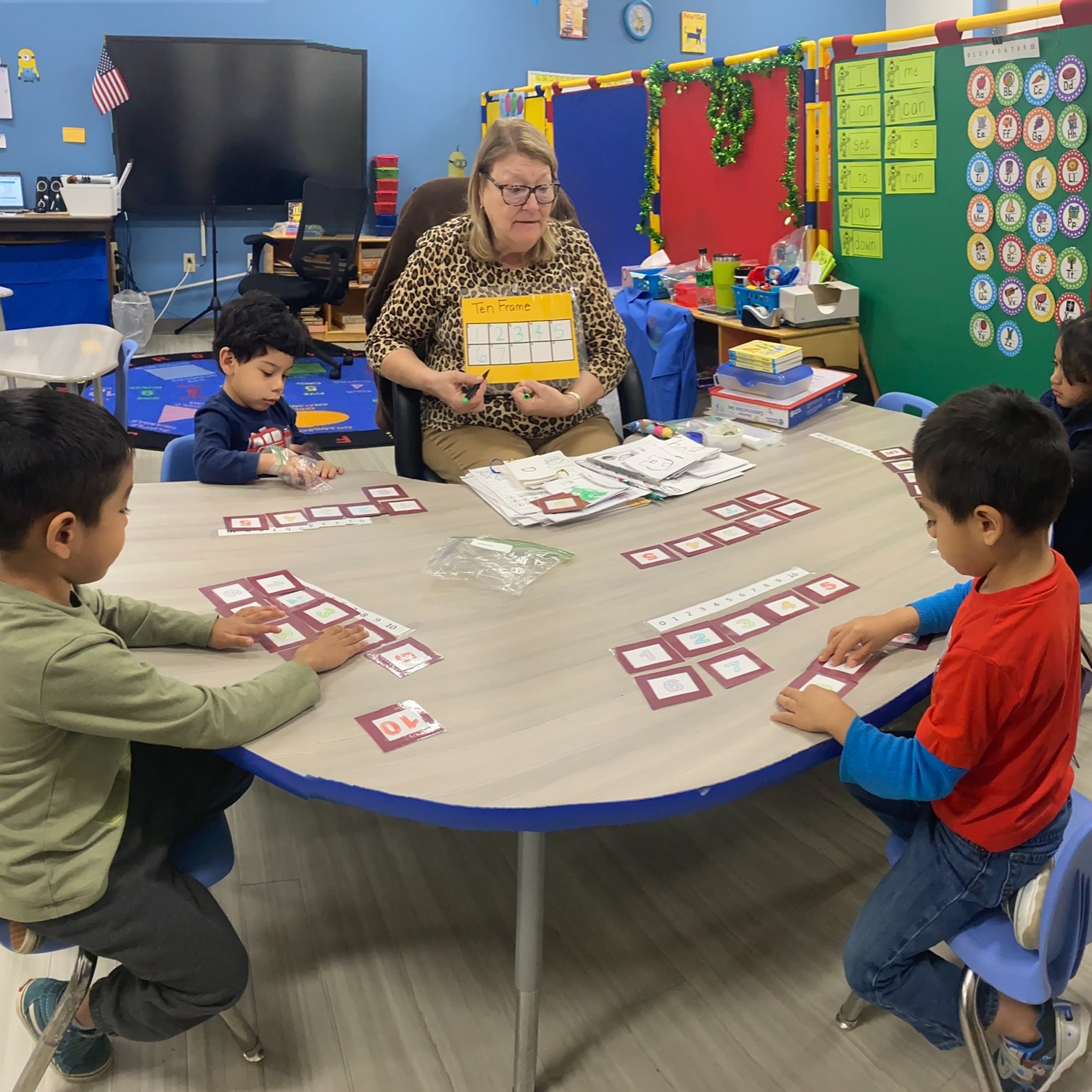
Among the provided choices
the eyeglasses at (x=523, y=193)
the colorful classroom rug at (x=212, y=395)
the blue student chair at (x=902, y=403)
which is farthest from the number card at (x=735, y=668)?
the colorful classroom rug at (x=212, y=395)

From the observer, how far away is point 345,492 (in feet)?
6.25

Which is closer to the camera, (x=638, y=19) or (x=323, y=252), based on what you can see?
(x=323, y=252)

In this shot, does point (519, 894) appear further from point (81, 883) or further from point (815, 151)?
point (815, 151)

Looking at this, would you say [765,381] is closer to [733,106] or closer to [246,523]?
[246,523]

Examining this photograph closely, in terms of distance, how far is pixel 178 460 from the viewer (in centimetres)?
206

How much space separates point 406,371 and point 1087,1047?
1789 mm

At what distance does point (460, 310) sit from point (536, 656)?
123 cm

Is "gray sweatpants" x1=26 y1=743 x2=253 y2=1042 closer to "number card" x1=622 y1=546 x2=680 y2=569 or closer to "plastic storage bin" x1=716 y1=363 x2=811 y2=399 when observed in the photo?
"number card" x1=622 y1=546 x2=680 y2=569

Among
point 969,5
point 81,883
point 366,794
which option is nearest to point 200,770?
point 81,883

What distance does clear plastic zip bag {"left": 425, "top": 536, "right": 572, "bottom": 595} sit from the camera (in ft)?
5.02

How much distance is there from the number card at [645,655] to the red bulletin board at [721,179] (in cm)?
307

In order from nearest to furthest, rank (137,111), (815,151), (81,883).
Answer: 1. (81,883)
2. (815,151)
3. (137,111)

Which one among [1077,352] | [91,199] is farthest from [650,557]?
[91,199]

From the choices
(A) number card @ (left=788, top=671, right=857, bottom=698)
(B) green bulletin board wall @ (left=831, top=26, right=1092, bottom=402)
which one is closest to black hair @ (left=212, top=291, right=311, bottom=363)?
(A) number card @ (left=788, top=671, right=857, bottom=698)
